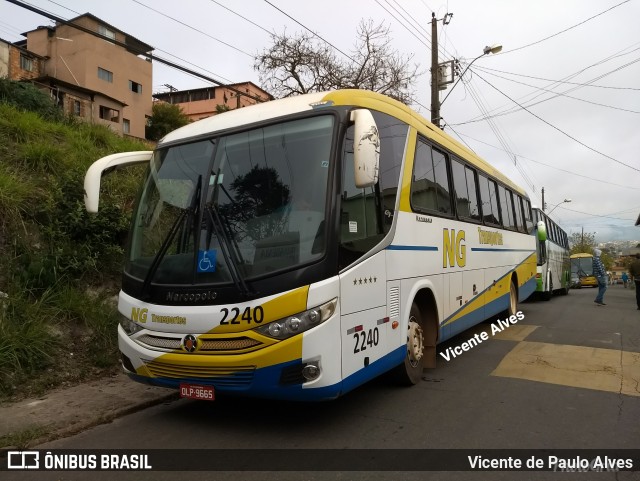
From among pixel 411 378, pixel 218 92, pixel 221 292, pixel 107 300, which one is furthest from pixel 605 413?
pixel 218 92

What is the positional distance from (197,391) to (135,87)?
4512cm

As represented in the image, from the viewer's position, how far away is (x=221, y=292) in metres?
4.07

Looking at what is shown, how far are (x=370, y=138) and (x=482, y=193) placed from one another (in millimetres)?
5356

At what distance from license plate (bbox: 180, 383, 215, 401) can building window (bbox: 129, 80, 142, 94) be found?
44263 millimetres

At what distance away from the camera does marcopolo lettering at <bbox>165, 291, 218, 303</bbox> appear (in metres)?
4.11

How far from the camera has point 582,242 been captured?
3538 inches

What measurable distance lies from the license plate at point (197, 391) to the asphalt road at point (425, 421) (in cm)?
41

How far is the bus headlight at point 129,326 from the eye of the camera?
4.56 metres

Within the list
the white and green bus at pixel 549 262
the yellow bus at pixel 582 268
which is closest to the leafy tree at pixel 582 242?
the yellow bus at pixel 582 268

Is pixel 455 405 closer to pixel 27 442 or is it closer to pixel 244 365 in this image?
pixel 244 365

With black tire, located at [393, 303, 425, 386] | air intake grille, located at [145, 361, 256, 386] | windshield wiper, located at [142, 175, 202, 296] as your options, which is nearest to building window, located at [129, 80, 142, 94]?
windshield wiper, located at [142, 175, 202, 296]

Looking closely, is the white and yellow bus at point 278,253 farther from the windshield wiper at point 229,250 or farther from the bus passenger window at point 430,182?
the bus passenger window at point 430,182

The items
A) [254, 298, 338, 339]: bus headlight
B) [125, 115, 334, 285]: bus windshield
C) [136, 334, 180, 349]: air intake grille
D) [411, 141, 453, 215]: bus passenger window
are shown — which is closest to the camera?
[254, 298, 338, 339]: bus headlight

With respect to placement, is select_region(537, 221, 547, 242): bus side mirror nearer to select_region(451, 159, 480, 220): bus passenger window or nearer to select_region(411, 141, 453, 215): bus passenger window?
select_region(451, 159, 480, 220): bus passenger window
